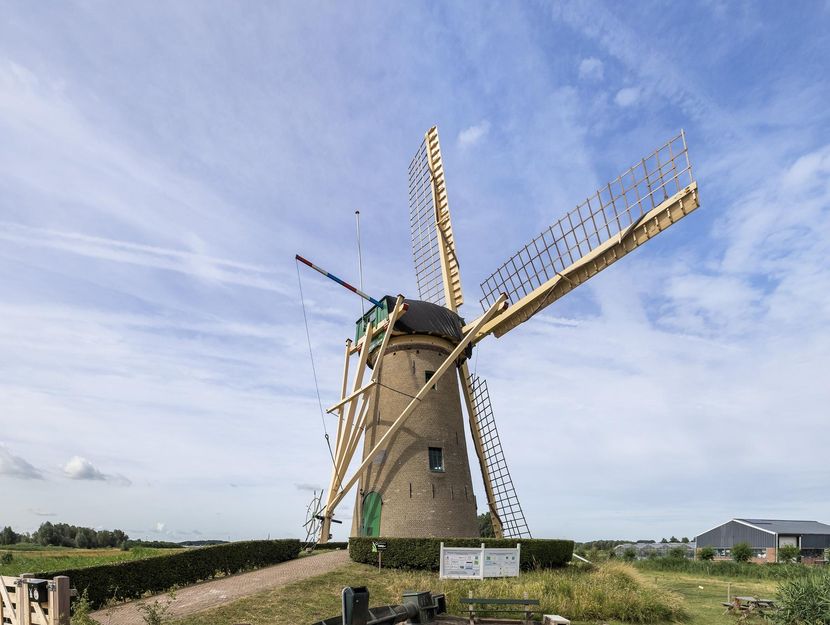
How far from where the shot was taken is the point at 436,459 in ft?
66.4

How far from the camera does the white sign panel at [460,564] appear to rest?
16094mm

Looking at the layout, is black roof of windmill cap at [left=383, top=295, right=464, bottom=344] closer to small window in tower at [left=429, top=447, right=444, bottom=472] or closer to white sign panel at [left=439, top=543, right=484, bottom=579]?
small window in tower at [left=429, top=447, right=444, bottom=472]

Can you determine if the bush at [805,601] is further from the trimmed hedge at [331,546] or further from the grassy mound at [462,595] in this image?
the trimmed hedge at [331,546]

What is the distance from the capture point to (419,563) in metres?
17.5

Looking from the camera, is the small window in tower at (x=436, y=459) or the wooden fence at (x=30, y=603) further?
the small window in tower at (x=436, y=459)

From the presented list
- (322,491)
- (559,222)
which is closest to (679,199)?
(559,222)

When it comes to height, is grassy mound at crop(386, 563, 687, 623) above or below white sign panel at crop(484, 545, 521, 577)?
below

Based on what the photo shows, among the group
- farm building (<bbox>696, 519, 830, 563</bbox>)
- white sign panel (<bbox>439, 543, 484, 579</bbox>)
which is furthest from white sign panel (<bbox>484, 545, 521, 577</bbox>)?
farm building (<bbox>696, 519, 830, 563</bbox>)

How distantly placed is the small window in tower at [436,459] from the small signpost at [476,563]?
3.66 metres

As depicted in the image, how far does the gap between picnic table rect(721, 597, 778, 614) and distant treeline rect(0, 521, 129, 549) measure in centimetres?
2258

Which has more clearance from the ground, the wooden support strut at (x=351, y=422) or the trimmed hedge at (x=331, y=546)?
the wooden support strut at (x=351, y=422)

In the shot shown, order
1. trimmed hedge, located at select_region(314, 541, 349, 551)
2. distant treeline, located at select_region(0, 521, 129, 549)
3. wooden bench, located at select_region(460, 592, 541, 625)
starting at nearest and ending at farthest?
wooden bench, located at select_region(460, 592, 541, 625), trimmed hedge, located at select_region(314, 541, 349, 551), distant treeline, located at select_region(0, 521, 129, 549)

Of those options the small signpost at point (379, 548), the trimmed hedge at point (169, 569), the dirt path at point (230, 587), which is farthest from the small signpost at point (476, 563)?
the trimmed hedge at point (169, 569)

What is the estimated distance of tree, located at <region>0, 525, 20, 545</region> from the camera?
2735 cm
